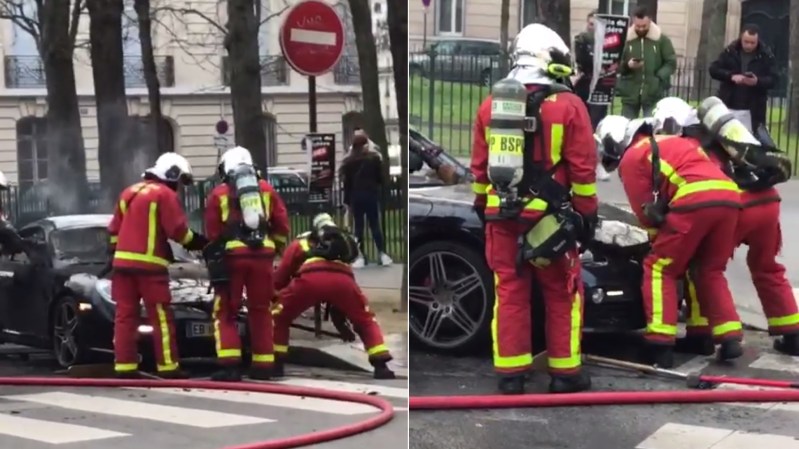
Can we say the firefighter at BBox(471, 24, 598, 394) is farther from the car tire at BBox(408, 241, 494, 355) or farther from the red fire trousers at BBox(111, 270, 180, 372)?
the red fire trousers at BBox(111, 270, 180, 372)

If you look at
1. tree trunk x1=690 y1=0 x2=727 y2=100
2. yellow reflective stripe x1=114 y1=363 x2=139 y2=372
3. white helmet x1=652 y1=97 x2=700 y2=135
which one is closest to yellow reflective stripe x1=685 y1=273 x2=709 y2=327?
white helmet x1=652 y1=97 x2=700 y2=135

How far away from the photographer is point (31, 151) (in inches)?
110

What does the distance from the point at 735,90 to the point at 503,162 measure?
9.17 feet

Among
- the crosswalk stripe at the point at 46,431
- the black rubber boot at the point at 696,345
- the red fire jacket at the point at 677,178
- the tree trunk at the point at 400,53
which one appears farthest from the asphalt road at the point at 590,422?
the tree trunk at the point at 400,53

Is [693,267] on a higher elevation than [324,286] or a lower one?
lower

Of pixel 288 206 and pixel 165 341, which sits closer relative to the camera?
pixel 288 206

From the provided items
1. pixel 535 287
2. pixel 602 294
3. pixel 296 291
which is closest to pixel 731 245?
pixel 602 294

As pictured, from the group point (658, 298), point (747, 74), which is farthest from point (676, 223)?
point (747, 74)

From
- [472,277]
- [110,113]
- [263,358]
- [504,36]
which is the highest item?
[504,36]

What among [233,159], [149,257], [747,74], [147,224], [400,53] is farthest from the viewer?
[747,74]

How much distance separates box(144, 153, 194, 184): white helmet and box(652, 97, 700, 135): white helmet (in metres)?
3.31

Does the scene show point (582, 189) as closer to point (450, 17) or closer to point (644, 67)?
point (450, 17)

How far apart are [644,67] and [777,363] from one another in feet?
5.04

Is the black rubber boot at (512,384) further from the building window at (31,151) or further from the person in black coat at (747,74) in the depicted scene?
the building window at (31,151)
